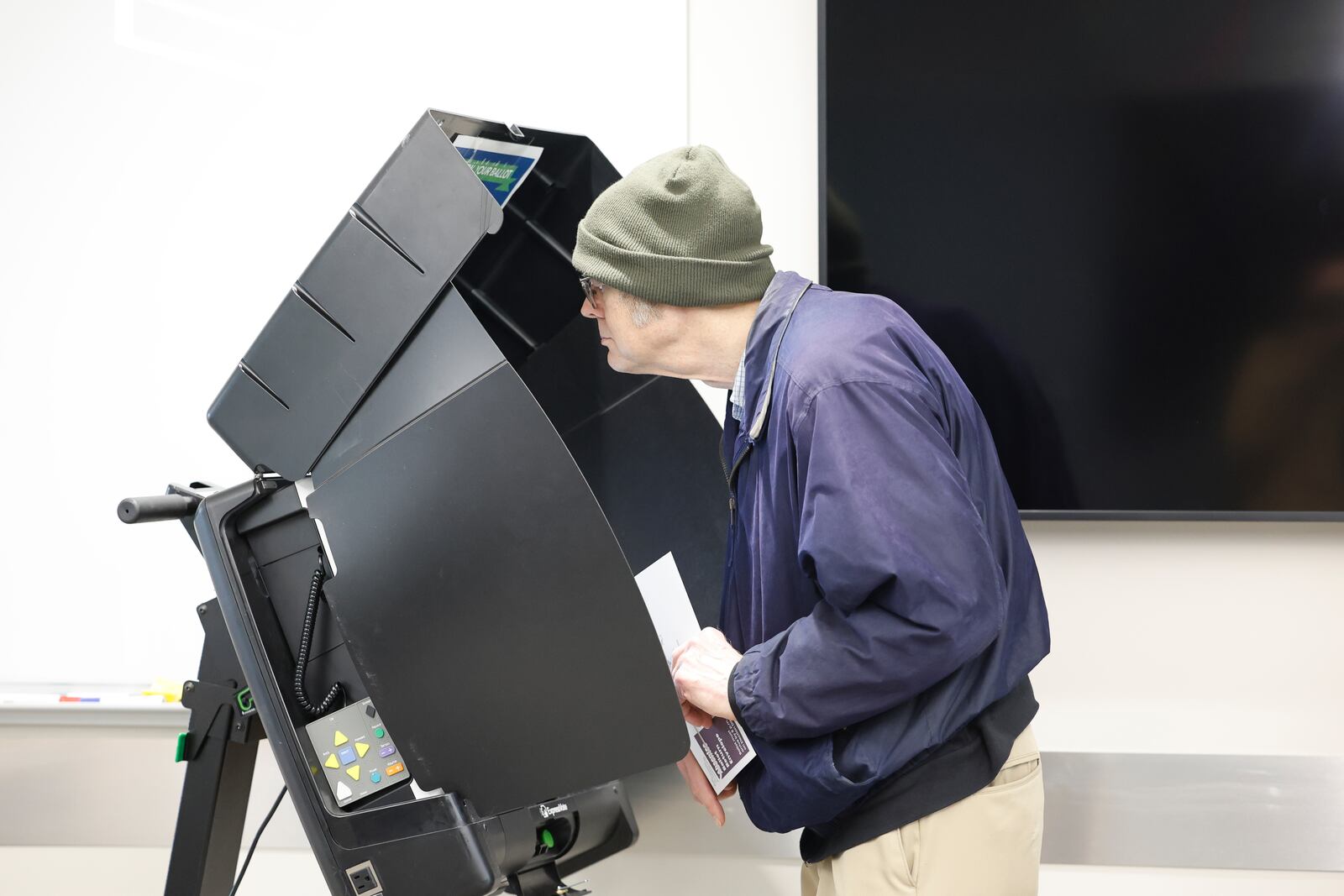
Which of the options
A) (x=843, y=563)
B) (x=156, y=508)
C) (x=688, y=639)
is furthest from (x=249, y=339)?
(x=843, y=563)

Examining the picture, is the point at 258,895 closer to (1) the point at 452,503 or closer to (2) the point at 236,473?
(2) the point at 236,473

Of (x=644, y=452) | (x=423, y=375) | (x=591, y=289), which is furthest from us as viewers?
(x=644, y=452)

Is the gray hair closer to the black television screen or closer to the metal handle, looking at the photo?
the metal handle

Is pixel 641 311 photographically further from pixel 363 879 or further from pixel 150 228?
pixel 150 228

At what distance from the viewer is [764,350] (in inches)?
41.3

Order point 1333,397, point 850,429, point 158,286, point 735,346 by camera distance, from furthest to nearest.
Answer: point 158,286 → point 1333,397 → point 735,346 → point 850,429

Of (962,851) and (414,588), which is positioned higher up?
(414,588)

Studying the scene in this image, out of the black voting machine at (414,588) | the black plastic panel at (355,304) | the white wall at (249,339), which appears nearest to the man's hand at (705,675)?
the black voting machine at (414,588)

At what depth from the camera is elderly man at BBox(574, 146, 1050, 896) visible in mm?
904

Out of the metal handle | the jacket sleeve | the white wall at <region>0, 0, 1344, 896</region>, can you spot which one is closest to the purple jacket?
the jacket sleeve

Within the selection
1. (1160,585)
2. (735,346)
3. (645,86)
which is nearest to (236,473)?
(645,86)

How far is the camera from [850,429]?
0.91 meters

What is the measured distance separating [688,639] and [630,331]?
1.17ft

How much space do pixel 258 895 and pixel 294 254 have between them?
1.20 meters
